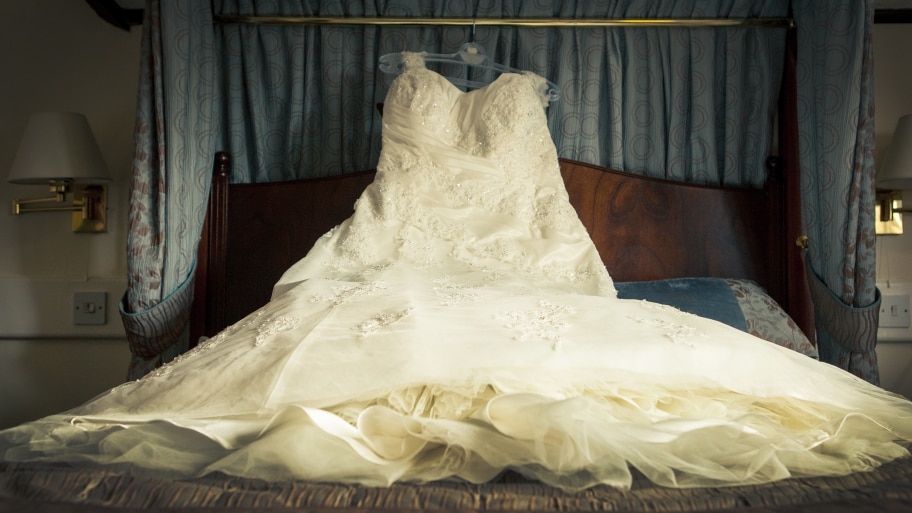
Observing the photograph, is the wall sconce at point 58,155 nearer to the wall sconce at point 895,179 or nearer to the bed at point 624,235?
the bed at point 624,235

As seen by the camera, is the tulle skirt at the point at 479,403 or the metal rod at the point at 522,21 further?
the metal rod at the point at 522,21

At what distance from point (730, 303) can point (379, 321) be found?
124cm

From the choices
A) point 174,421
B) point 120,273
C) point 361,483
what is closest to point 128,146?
point 120,273

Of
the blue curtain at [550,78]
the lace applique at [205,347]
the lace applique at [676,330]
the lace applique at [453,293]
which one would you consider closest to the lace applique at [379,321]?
the lace applique at [453,293]

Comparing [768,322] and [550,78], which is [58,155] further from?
[768,322]

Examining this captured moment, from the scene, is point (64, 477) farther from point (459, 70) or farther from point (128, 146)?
point (128, 146)

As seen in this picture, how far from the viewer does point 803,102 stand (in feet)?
7.16

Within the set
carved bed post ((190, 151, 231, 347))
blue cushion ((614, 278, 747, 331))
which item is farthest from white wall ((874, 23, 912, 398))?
carved bed post ((190, 151, 231, 347))

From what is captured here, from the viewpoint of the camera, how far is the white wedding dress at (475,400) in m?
0.86

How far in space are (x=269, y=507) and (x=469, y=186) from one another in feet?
4.61

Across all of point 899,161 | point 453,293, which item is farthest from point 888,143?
point 453,293

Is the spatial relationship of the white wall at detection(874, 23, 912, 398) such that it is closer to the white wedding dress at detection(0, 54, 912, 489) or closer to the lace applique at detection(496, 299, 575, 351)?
the white wedding dress at detection(0, 54, 912, 489)

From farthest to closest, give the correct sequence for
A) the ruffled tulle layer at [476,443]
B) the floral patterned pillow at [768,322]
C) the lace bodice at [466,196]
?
the floral patterned pillow at [768,322], the lace bodice at [466,196], the ruffled tulle layer at [476,443]

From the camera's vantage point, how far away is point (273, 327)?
126 cm
